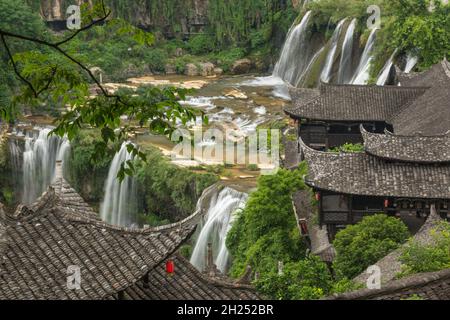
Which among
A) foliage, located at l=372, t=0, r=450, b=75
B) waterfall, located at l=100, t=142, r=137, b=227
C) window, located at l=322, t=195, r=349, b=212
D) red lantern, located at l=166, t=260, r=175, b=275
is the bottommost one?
waterfall, located at l=100, t=142, r=137, b=227

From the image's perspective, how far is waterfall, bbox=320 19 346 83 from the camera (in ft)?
175

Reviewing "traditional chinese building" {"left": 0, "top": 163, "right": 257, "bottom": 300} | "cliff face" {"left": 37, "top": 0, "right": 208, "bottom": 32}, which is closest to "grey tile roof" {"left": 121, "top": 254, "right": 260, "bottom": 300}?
"traditional chinese building" {"left": 0, "top": 163, "right": 257, "bottom": 300}

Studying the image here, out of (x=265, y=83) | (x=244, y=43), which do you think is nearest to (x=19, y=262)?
(x=265, y=83)

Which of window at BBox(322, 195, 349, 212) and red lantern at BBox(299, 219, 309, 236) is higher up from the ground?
window at BBox(322, 195, 349, 212)

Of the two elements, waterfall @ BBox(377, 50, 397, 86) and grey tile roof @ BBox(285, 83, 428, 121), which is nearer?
grey tile roof @ BBox(285, 83, 428, 121)

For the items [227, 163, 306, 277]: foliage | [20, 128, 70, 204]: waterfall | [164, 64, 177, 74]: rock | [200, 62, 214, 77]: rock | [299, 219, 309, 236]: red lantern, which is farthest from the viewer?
[164, 64, 177, 74]: rock

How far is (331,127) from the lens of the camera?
3625 cm

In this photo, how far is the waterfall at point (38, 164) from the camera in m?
49.3

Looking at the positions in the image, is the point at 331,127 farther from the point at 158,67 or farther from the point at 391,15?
the point at 158,67

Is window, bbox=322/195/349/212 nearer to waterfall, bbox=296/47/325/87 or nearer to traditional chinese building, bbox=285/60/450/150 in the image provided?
traditional chinese building, bbox=285/60/450/150

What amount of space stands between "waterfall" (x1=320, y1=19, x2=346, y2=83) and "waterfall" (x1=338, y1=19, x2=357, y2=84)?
106cm

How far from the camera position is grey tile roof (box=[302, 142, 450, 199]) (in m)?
25.8

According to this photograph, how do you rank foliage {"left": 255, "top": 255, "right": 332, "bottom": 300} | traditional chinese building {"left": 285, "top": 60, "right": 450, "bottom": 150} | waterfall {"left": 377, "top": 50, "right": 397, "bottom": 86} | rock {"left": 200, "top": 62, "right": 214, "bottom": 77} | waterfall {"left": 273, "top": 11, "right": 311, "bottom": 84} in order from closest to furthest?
foliage {"left": 255, "top": 255, "right": 332, "bottom": 300} < traditional chinese building {"left": 285, "top": 60, "right": 450, "bottom": 150} < waterfall {"left": 377, "top": 50, "right": 397, "bottom": 86} < waterfall {"left": 273, "top": 11, "right": 311, "bottom": 84} < rock {"left": 200, "top": 62, "right": 214, "bottom": 77}

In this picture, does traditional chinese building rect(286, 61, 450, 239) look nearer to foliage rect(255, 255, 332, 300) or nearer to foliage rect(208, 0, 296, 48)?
foliage rect(255, 255, 332, 300)
